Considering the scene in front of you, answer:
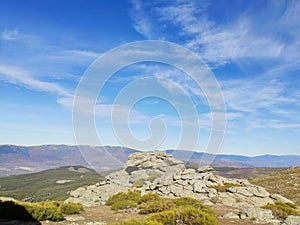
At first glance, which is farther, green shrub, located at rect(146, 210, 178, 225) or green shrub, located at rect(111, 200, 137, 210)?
green shrub, located at rect(111, 200, 137, 210)

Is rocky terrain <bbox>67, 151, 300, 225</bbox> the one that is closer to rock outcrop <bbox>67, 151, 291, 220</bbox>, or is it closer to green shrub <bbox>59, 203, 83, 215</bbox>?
rock outcrop <bbox>67, 151, 291, 220</bbox>

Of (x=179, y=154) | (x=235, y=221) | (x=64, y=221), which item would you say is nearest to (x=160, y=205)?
(x=235, y=221)

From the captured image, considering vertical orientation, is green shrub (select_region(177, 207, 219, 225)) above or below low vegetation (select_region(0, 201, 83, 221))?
above

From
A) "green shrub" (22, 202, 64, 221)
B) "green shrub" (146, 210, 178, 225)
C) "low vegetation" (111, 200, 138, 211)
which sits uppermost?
"green shrub" (146, 210, 178, 225)

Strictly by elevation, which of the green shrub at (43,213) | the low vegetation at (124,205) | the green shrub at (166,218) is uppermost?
the green shrub at (166,218)

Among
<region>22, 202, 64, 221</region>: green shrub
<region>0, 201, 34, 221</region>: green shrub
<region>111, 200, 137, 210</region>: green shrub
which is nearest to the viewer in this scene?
<region>0, 201, 34, 221</region>: green shrub

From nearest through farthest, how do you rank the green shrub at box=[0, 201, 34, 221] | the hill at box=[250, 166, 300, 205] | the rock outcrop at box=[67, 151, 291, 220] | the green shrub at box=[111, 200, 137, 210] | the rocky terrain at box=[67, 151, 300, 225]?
the green shrub at box=[0, 201, 34, 221] → the rocky terrain at box=[67, 151, 300, 225] → the green shrub at box=[111, 200, 137, 210] → the rock outcrop at box=[67, 151, 291, 220] → the hill at box=[250, 166, 300, 205]

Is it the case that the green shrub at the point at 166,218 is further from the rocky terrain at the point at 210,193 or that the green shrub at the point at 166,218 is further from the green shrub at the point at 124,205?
the green shrub at the point at 124,205

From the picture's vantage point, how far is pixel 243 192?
86.6ft

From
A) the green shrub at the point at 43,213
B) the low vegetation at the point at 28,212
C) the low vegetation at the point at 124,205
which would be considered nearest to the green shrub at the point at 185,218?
the green shrub at the point at 43,213

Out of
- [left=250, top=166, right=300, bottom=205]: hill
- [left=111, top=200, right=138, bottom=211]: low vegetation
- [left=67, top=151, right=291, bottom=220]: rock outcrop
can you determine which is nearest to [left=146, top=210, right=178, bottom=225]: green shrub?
[left=67, top=151, right=291, bottom=220]: rock outcrop

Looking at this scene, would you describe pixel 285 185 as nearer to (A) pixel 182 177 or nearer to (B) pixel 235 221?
(A) pixel 182 177

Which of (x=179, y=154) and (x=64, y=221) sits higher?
(x=179, y=154)

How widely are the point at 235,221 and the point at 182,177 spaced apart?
16.5 m
